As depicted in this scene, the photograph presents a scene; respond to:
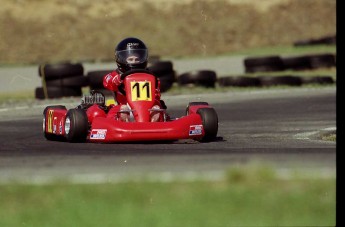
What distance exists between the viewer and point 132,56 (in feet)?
39.8

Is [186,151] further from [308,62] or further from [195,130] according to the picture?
[308,62]

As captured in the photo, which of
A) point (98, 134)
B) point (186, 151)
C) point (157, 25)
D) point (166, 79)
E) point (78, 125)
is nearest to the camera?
point (186, 151)

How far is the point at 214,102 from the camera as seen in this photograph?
61.5 ft

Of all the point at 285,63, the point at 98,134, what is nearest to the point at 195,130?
the point at 98,134

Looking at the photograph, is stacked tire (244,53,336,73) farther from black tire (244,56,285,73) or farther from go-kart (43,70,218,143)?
go-kart (43,70,218,143)

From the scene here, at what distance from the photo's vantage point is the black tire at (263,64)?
2616 cm

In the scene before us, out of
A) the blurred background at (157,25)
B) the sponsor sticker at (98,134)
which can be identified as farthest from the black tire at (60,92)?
the blurred background at (157,25)

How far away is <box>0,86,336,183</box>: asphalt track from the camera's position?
8.20 metres

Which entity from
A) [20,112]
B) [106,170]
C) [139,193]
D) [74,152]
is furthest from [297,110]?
[139,193]

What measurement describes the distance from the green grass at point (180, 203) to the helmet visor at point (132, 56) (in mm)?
4656

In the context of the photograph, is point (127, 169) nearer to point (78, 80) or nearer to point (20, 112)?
point (20, 112)

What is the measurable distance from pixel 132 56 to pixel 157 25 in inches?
1349

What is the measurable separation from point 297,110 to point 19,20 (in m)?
30.7

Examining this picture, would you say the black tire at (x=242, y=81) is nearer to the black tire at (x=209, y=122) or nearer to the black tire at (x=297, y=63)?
the black tire at (x=297, y=63)
